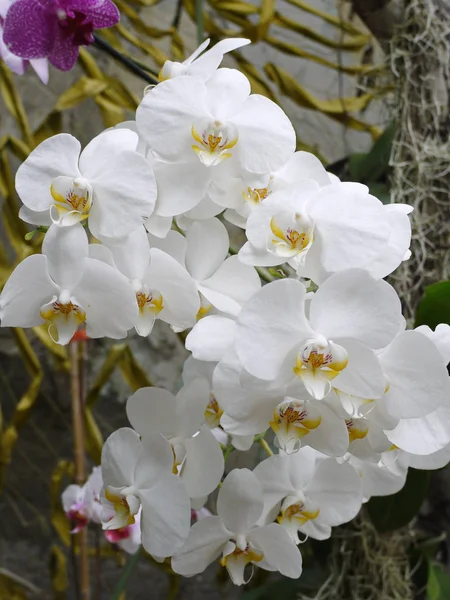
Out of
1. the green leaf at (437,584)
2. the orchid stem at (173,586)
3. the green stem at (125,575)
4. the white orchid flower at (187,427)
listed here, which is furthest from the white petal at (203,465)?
the orchid stem at (173,586)

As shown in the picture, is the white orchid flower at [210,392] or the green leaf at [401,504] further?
the green leaf at [401,504]

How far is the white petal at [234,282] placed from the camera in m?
0.37

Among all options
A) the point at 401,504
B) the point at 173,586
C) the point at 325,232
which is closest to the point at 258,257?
the point at 325,232

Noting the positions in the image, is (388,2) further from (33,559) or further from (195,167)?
(33,559)

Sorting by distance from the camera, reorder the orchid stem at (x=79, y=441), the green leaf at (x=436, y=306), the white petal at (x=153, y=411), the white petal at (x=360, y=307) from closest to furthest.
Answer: the white petal at (x=360, y=307) → the white petal at (x=153, y=411) → the green leaf at (x=436, y=306) → the orchid stem at (x=79, y=441)

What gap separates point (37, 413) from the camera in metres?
1.05

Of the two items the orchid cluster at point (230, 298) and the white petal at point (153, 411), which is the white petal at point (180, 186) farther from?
the white petal at point (153, 411)

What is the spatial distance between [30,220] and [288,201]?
14 centimetres

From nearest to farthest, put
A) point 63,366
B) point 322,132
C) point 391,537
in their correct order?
point 391,537, point 63,366, point 322,132

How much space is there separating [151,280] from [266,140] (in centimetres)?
10

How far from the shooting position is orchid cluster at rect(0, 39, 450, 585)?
0.31 metres

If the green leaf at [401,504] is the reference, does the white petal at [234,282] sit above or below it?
above

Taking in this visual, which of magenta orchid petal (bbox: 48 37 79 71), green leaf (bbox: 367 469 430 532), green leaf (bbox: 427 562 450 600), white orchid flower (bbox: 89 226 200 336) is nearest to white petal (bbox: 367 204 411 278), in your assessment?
white orchid flower (bbox: 89 226 200 336)

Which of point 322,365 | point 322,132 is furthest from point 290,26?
point 322,365
